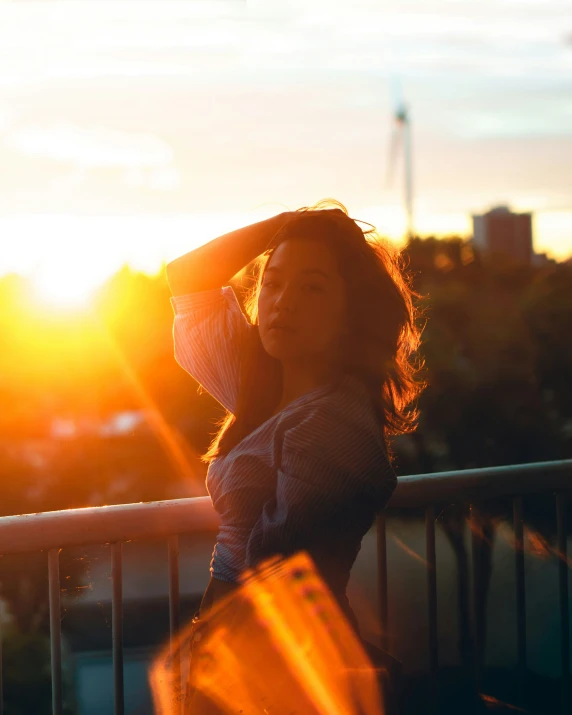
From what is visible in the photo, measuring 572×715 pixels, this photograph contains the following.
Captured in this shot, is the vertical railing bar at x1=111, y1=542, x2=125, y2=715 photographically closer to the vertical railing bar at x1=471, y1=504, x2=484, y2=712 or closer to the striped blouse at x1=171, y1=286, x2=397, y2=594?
the striped blouse at x1=171, y1=286, x2=397, y2=594

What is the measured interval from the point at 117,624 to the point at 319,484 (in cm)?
109

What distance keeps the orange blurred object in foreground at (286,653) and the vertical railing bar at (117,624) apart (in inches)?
23.3

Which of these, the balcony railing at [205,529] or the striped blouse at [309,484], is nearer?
the striped blouse at [309,484]

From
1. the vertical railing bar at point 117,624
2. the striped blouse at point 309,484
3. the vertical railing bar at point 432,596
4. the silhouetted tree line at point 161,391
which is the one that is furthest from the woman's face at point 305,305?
the silhouetted tree line at point 161,391

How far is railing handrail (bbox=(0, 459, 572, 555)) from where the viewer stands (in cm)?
223

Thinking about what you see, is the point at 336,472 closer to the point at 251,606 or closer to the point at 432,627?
the point at 251,606

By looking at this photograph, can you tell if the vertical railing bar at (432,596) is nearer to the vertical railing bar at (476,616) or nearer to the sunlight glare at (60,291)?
the vertical railing bar at (476,616)

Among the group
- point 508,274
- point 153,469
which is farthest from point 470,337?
point 153,469

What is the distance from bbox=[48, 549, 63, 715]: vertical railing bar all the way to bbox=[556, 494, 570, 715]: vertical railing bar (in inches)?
64.4

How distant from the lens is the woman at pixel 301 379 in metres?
1.58

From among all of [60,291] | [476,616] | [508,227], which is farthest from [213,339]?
[508,227]

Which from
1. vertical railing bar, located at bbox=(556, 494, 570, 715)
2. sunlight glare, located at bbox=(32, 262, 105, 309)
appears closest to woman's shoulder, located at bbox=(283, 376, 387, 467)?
vertical railing bar, located at bbox=(556, 494, 570, 715)

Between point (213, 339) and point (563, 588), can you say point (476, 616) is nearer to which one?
point (563, 588)

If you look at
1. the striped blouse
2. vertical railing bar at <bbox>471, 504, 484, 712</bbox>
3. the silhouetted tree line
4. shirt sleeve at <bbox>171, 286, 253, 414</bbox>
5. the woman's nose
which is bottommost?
the silhouetted tree line
